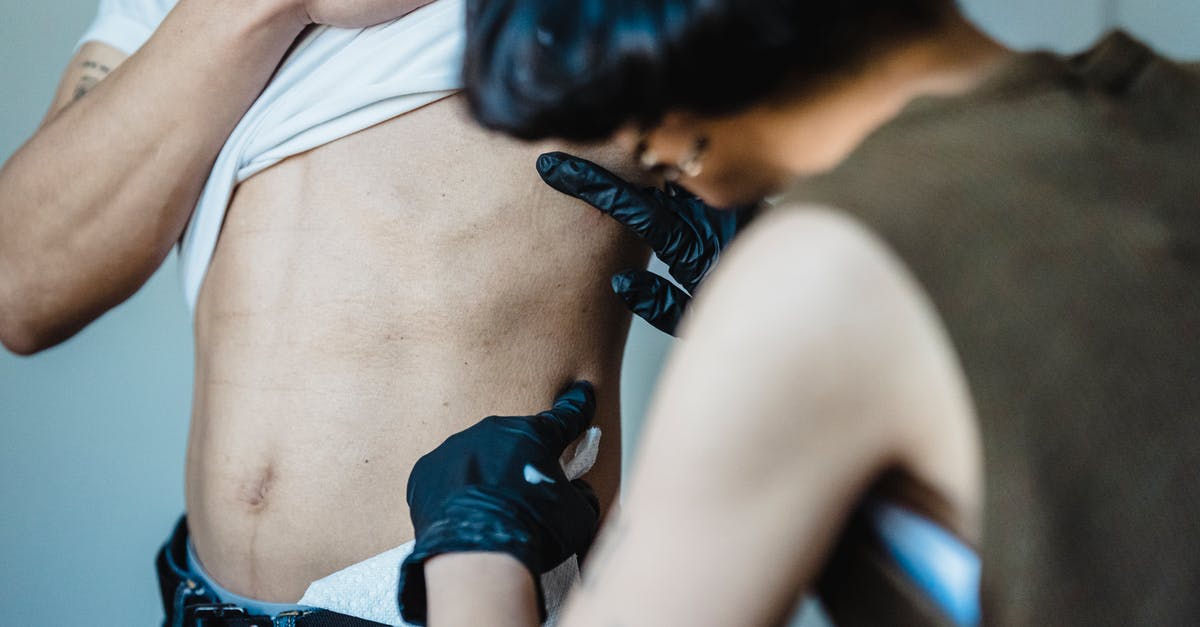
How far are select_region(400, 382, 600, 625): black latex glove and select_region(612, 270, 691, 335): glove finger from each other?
0.16 meters

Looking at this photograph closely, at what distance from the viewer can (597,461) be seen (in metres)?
0.99

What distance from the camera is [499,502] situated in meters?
0.74

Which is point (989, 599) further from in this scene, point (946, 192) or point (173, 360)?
point (173, 360)

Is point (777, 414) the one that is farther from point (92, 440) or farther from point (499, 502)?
point (92, 440)

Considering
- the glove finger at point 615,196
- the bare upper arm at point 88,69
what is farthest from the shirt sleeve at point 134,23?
the glove finger at point 615,196

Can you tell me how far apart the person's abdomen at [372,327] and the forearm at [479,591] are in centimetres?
21

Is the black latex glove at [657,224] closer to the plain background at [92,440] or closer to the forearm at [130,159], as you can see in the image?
the forearm at [130,159]

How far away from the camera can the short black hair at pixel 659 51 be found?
0.47 metres

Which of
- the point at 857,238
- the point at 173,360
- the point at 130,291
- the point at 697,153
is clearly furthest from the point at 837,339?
the point at 173,360

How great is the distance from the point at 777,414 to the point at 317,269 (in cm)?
64

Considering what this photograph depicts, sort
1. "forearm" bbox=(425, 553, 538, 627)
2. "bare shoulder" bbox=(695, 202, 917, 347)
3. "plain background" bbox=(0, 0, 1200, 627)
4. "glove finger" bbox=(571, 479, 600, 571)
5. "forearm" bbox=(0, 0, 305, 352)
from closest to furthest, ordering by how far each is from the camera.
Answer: "bare shoulder" bbox=(695, 202, 917, 347) → "forearm" bbox=(425, 553, 538, 627) → "glove finger" bbox=(571, 479, 600, 571) → "forearm" bbox=(0, 0, 305, 352) → "plain background" bbox=(0, 0, 1200, 627)

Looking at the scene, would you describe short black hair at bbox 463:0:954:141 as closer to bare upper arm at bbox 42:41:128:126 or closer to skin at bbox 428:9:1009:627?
skin at bbox 428:9:1009:627

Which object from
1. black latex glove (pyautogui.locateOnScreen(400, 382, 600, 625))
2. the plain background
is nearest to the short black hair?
black latex glove (pyautogui.locateOnScreen(400, 382, 600, 625))

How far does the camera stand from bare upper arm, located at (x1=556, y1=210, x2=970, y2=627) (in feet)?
1.29
